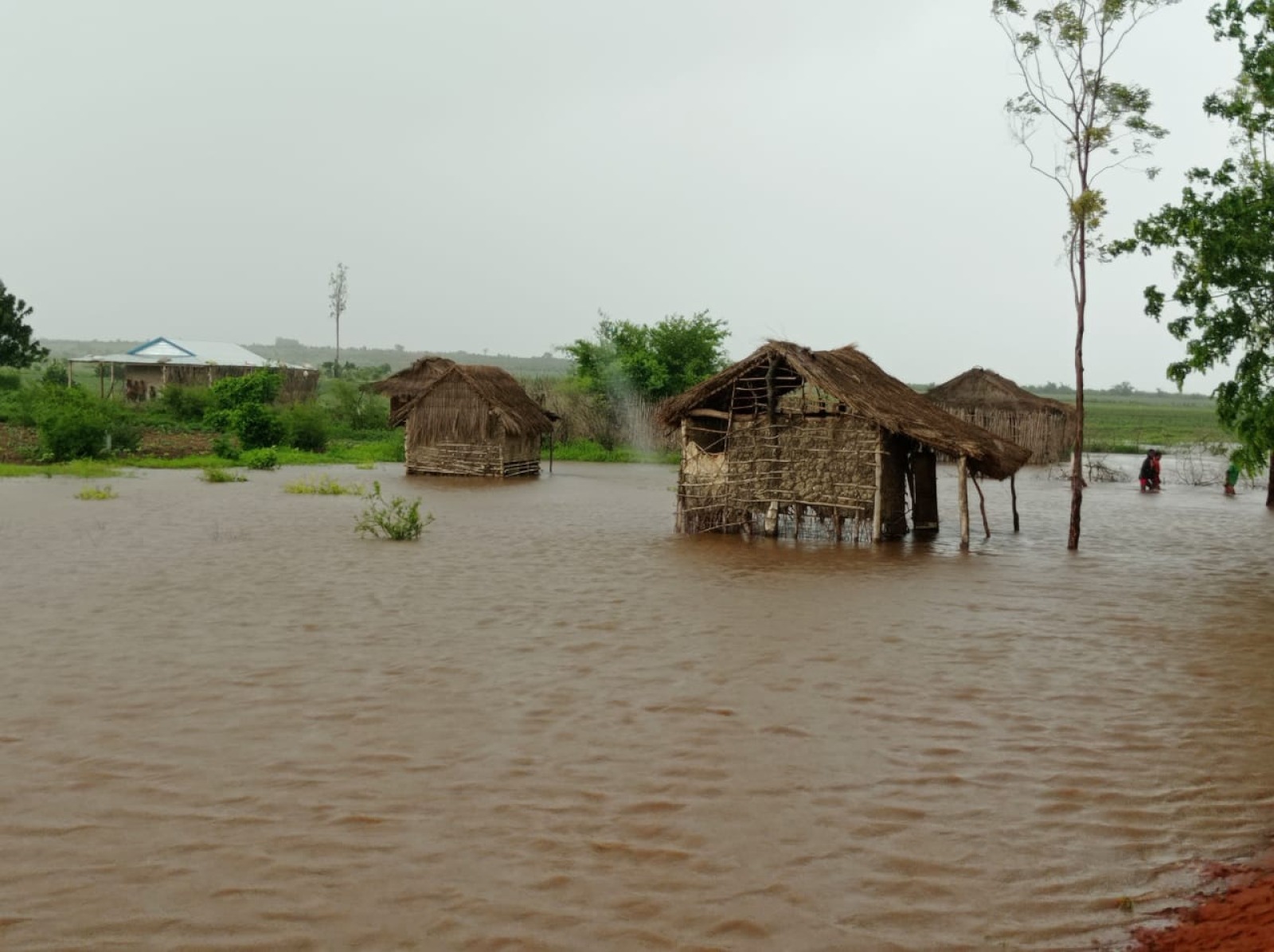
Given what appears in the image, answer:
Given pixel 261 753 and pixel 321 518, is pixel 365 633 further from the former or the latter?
pixel 321 518

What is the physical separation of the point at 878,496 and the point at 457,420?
1443cm

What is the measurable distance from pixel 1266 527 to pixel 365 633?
17039 millimetres

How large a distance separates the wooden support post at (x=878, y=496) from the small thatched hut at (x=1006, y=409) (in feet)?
71.4

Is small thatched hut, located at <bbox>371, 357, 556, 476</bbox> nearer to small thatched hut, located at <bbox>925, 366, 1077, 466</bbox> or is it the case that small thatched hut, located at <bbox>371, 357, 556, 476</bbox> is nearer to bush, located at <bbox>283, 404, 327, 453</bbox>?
bush, located at <bbox>283, 404, 327, 453</bbox>

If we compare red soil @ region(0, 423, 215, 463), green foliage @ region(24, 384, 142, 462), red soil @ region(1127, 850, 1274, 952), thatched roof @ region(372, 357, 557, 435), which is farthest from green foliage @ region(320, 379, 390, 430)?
red soil @ region(1127, 850, 1274, 952)

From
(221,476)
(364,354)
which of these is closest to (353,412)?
(221,476)

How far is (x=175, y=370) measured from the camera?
4191 centimetres

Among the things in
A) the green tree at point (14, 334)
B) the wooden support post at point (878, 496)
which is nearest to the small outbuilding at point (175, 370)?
the green tree at point (14, 334)

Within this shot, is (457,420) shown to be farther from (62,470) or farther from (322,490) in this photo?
(62,470)

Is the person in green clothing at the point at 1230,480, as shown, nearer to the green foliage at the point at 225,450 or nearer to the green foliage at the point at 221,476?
the green foliage at the point at 221,476

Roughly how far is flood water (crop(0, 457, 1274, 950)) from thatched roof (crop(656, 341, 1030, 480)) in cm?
292

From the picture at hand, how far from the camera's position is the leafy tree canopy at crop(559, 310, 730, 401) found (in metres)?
38.5

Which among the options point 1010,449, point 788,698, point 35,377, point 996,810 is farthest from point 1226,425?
point 35,377

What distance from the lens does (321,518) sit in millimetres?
18453
